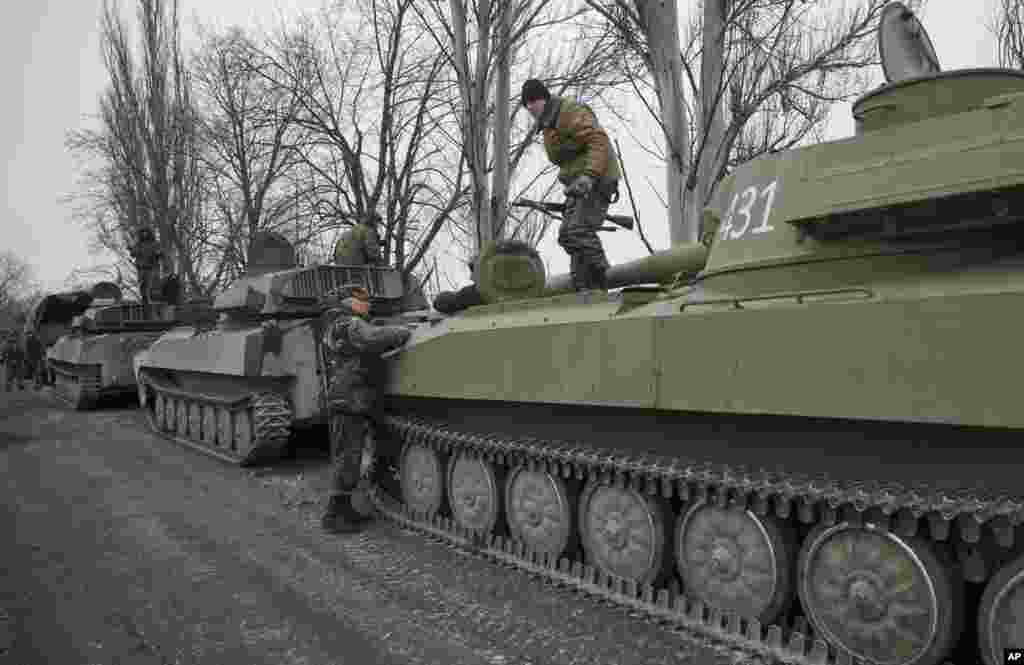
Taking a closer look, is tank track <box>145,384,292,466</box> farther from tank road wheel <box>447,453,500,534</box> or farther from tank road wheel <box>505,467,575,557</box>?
tank road wheel <box>505,467,575,557</box>

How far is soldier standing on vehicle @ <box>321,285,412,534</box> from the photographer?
6.34m

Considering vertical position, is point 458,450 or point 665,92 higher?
point 665,92

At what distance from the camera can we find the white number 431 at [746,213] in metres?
4.32

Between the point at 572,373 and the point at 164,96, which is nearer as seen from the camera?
the point at 572,373

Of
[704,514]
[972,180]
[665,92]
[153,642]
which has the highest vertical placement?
[665,92]

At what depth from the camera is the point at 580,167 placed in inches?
233

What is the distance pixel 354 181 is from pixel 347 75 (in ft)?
8.31

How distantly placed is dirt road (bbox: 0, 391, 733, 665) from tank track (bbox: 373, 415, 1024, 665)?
13cm

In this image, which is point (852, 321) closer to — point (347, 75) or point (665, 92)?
point (665, 92)

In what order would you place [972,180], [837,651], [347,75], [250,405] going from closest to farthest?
[972,180] → [837,651] → [250,405] → [347,75]

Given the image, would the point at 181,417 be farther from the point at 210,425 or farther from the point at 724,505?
the point at 724,505

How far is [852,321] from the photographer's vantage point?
334cm

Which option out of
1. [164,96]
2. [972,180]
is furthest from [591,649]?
[164,96]

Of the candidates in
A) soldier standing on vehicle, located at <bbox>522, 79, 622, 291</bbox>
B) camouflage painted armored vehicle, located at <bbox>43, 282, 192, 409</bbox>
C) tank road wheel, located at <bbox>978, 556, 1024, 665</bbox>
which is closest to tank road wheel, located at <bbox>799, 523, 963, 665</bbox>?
tank road wheel, located at <bbox>978, 556, 1024, 665</bbox>
